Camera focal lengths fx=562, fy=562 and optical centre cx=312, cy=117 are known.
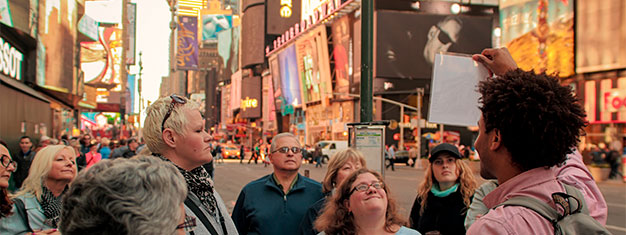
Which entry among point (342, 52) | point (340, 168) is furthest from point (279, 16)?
point (340, 168)

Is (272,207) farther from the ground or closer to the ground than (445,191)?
closer to the ground

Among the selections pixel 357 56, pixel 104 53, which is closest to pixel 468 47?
pixel 357 56

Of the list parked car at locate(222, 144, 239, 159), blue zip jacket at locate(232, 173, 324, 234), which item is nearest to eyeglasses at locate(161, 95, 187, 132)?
blue zip jacket at locate(232, 173, 324, 234)

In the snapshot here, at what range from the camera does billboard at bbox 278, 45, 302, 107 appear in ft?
259

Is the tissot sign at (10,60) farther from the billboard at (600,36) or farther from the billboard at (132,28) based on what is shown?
the billboard at (132,28)

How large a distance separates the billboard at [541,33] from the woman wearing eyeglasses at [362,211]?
1312 inches

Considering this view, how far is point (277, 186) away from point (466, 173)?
185cm

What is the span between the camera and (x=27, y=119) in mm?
23641

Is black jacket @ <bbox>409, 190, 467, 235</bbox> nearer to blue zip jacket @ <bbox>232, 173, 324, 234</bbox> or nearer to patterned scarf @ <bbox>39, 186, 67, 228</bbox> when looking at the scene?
blue zip jacket @ <bbox>232, 173, 324, 234</bbox>

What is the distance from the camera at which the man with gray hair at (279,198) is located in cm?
514

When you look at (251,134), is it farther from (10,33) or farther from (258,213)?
(258,213)

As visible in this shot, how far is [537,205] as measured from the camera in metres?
1.91

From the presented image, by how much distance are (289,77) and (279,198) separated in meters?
76.9

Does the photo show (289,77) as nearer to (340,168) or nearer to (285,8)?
(285,8)
